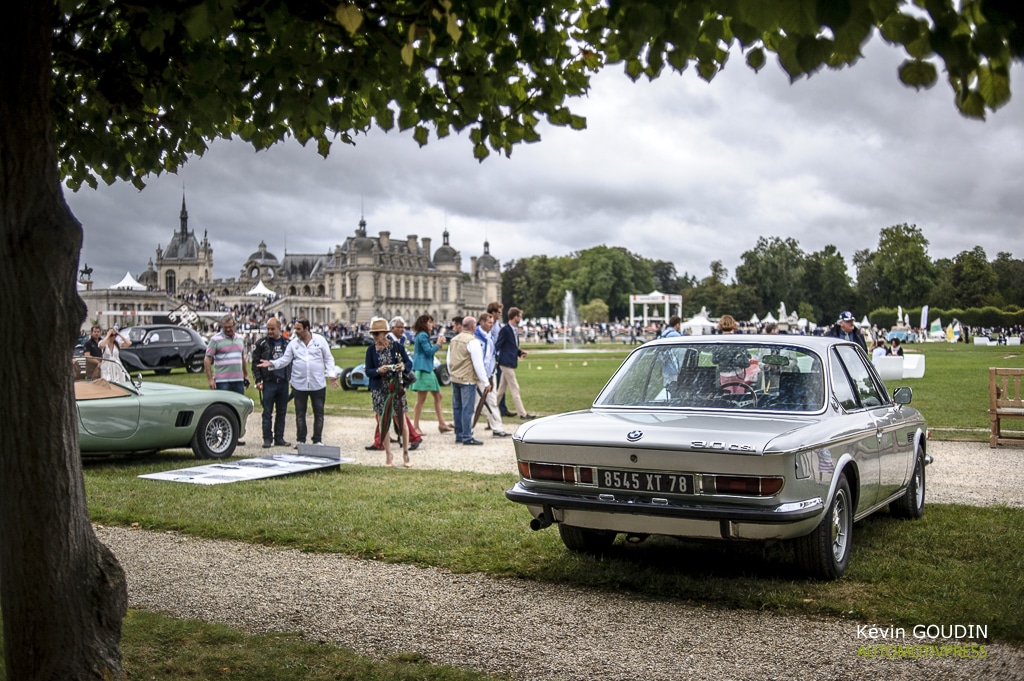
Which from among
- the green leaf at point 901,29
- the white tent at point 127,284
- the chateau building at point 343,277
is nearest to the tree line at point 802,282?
the chateau building at point 343,277

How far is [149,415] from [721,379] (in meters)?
7.55

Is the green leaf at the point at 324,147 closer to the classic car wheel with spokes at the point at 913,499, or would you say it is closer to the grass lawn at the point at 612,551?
the grass lawn at the point at 612,551

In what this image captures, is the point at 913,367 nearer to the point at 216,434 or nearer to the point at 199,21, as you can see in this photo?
the point at 216,434

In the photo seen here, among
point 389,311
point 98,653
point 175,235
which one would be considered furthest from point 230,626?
point 175,235

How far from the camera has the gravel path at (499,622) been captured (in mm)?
4484

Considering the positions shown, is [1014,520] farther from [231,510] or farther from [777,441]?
[231,510]

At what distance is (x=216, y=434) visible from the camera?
12.4 meters

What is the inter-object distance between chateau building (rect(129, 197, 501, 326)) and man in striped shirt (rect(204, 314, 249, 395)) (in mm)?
133833

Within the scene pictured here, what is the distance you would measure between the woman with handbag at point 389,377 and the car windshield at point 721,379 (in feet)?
17.2

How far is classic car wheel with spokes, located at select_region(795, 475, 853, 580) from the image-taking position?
571cm

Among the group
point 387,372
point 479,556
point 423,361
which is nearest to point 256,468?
point 387,372

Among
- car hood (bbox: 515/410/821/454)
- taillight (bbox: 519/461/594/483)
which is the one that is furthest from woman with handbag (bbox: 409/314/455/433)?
taillight (bbox: 519/461/594/483)

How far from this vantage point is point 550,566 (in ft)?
21.1

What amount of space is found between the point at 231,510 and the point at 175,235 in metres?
175
